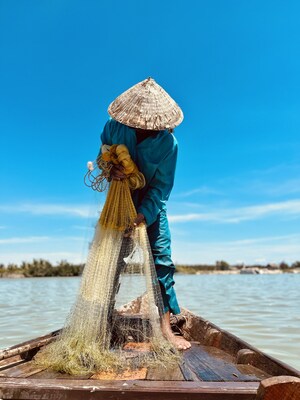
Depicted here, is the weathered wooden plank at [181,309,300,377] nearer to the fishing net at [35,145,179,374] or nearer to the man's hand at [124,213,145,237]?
the fishing net at [35,145,179,374]

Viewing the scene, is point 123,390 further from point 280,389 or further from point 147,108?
point 147,108

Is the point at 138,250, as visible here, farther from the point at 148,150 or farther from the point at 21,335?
the point at 21,335

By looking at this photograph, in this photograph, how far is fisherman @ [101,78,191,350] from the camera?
2961mm

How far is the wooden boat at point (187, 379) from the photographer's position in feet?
5.58

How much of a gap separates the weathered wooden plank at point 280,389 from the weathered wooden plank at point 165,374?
2.33ft

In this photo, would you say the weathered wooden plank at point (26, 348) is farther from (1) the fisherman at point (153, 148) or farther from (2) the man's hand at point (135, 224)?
(2) the man's hand at point (135, 224)

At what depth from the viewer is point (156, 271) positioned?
3119 millimetres

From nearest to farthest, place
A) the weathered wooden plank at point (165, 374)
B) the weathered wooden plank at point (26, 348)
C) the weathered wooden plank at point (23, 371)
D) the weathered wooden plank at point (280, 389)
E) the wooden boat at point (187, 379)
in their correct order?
1. the weathered wooden plank at point (280, 389)
2. the wooden boat at point (187, 379)
3. the weathered wooden plank at point (165, 374)
4. the weathered wooden plank at point (23, 371)
5. the weathered wooden plank at point (26, 348)

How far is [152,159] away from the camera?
10.0 ft

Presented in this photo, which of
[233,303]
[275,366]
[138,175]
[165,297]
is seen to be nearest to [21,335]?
[165,297]

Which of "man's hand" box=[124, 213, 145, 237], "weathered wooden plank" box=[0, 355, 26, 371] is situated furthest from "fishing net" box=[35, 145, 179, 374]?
Result: "weathered wooden plank" box=[0, 355, 26, 371]

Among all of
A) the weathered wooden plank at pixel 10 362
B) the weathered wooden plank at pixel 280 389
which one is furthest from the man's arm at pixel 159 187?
the weathered wooden plank at pixel 280 389

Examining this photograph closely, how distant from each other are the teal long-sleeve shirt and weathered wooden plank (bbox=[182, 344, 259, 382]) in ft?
3.23

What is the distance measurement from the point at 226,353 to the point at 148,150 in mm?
1647
